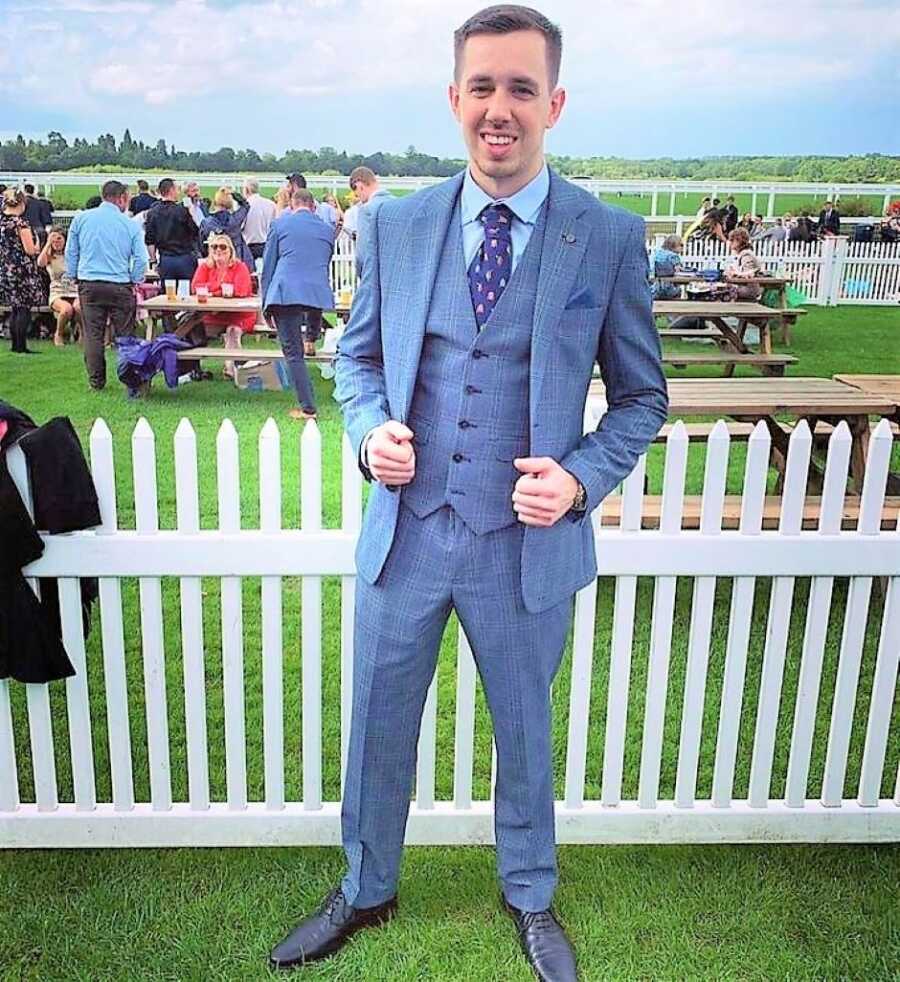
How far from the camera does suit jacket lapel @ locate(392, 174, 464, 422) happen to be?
178 cm

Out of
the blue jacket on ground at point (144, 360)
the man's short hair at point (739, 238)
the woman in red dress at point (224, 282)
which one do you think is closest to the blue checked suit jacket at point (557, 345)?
the blue jacket on ground at point (144, 360)

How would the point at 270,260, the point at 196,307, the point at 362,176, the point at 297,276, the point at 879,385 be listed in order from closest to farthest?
the point at 879,385
the point at 362,176
the point at 297,276
the point at 270,260
the point at 196,307

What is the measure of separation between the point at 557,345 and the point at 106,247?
6.42 m

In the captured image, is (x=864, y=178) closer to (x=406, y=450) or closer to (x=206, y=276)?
(x=206, y=276)

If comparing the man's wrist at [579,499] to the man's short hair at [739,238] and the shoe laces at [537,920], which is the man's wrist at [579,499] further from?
the man's short hair at [739,238]

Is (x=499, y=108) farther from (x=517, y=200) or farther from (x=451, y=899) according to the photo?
(x=451, y=899)

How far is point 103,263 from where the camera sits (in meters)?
7.57

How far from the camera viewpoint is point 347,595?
7.77 ft

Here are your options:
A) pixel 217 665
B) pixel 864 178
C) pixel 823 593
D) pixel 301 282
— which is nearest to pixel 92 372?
pixel 301 282

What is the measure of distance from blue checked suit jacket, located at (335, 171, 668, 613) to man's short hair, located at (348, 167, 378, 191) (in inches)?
179

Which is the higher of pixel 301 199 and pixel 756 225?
pixel 301 199

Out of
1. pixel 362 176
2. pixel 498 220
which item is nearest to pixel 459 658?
pixel 498 220

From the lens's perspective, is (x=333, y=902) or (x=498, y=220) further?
(x=333, y=902)

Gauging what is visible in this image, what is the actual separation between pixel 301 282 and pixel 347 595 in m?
4.84
